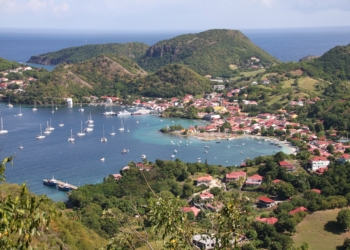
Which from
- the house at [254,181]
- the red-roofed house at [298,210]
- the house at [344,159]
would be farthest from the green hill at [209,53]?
the red-roofed house at [298,210]

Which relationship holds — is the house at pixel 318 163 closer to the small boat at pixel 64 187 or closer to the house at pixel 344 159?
the house at pixel 344 159

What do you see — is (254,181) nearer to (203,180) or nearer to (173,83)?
(203,180)

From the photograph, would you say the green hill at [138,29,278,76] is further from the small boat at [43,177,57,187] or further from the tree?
the tree

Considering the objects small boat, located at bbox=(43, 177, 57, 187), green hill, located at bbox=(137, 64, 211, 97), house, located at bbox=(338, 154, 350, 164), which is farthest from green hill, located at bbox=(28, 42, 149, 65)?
house, located at bbox=(338, 154, 350, 164)

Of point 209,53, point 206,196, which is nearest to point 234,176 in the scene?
point 206,196

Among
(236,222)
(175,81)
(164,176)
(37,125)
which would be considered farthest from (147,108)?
(236,222)

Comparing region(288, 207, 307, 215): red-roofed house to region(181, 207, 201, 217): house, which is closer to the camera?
region(288, 207, 307, 215): red-roofed house
